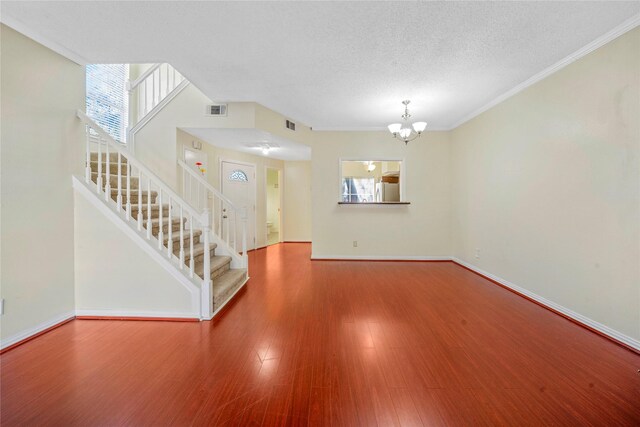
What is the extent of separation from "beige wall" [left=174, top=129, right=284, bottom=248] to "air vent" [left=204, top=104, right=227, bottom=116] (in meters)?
0.58

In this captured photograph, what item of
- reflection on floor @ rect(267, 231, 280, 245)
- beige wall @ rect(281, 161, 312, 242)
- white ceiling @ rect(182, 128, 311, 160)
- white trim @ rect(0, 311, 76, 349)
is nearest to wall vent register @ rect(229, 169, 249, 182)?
white ceiling @ rect(182, 128, 311, 160)

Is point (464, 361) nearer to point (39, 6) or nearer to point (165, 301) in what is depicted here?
point (165, 301)

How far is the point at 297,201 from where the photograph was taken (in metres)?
7.52

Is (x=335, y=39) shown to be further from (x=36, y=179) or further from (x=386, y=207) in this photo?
(x=386, y=207)

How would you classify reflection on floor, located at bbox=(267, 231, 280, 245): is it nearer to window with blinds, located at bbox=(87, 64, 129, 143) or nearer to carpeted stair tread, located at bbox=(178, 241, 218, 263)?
carpeted stair tread, located at bbox=(178, 241, 218, 263)

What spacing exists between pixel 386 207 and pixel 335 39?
3.49 meters

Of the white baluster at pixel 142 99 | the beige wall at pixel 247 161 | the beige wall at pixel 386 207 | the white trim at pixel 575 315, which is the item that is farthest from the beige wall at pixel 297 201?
the white trim at pixel 575 315

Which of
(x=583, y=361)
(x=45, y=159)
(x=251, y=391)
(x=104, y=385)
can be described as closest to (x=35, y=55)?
(x=45, y=159)

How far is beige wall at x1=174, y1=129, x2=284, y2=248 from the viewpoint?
4406 mm

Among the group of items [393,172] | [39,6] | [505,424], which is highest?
[39,6]

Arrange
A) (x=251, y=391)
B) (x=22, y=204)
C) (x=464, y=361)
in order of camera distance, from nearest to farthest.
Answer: (x=251, y=391), (x=464, y=361), (x=22, y=204)

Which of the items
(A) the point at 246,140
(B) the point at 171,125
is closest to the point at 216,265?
(B) the point at 171,125

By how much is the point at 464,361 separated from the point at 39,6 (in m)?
4.15

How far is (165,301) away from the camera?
2639 mm
